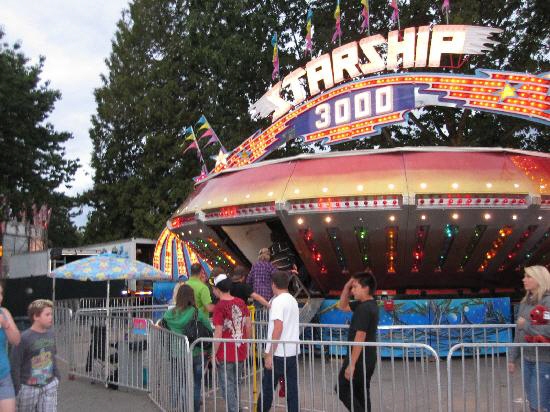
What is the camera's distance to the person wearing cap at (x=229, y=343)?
22.2ft

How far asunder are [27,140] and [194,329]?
74.7 feet

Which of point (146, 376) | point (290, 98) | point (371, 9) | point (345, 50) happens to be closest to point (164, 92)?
point (290, 98)

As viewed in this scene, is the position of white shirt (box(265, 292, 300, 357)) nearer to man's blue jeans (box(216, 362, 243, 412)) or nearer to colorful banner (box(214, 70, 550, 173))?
man's blue jeans (box(216, 362, 243, 412))

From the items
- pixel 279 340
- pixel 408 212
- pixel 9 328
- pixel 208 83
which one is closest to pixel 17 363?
pixel 9 328

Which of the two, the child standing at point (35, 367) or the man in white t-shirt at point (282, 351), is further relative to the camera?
the man in white t-shirt at point (282, 351)

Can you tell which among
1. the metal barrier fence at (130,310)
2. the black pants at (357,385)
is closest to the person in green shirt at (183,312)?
the black pants at (357,385)

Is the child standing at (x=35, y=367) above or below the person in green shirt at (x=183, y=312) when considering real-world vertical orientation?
below

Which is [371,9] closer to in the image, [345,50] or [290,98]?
[290,98]

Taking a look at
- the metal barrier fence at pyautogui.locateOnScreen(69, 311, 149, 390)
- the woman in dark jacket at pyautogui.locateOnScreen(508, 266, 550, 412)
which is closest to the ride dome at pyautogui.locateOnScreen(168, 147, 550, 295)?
the metal barrier fence at pyautogui.locateOnScreen(69, 311, 149, 390)

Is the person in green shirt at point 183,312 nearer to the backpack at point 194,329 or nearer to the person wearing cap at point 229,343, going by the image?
the backpack at point 194,329

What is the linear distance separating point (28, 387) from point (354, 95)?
1101cm

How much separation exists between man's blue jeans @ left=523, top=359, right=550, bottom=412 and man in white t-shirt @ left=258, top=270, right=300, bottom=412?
2.14 meters

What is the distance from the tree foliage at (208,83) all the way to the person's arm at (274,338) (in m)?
21.3

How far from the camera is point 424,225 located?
1251 centimetres
